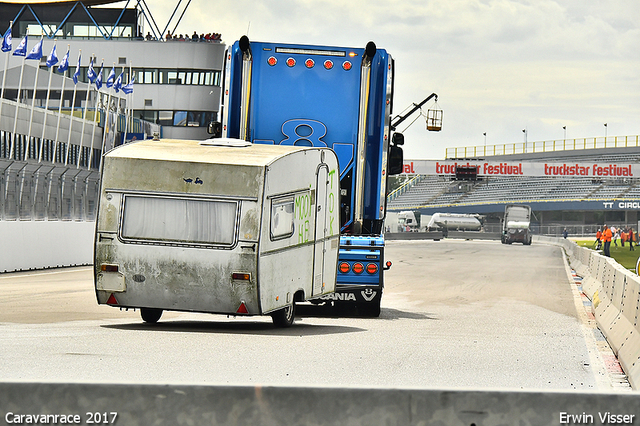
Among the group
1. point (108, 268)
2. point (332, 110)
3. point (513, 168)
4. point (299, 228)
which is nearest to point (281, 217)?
point (299, 228)

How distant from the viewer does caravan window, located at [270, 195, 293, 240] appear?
1119 cm

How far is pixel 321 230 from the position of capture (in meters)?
12.8

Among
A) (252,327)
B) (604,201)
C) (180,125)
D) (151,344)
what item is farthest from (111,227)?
(604,201)

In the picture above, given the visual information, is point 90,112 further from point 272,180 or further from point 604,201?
point 604,201

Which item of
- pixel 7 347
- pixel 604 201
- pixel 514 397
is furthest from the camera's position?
pixel 604 201

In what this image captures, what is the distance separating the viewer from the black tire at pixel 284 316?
1240cm

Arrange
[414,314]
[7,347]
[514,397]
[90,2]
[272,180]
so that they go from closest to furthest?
[514,397], [7,347], [272,180], [414,314], [90,2]

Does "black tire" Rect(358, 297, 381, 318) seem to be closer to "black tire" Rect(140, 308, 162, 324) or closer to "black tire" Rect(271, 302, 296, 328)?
"black tire" Rect(271, 302, 296, 328)

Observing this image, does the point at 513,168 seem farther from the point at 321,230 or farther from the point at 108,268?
the point at 108,268

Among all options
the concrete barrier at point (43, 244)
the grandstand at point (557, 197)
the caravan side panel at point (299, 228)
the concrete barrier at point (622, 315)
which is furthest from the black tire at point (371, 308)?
the grandstand at point (557, 197)

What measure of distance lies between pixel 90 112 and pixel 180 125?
53.9 ft

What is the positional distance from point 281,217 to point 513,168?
6809 centimetres

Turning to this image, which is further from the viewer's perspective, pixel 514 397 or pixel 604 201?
pixel 604 201

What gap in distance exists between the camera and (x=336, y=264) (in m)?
13.5
